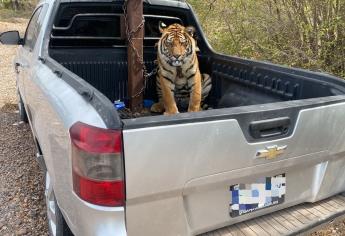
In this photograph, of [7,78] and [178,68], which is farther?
[7,78]

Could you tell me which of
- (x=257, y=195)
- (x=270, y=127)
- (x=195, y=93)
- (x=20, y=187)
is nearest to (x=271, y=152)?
(x=270, y=127)

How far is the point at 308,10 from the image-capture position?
6125 millimetres

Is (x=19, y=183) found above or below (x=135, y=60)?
below

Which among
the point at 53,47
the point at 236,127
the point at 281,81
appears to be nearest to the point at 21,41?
the point at 53,47

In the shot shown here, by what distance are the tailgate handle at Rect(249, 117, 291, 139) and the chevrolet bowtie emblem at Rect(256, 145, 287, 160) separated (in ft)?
0.23

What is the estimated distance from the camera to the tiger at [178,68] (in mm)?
3955

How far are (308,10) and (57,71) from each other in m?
4.75

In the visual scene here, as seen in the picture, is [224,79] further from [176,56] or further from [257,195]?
[257,195]

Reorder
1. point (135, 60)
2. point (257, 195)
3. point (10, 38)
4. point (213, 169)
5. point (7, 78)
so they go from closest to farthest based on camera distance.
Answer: point (213, 169) → point (257, 195) → point (135, 60) → point (10, 38) → point (7, 78)

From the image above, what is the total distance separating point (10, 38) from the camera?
449 cm

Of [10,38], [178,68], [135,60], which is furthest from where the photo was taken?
[10,38]

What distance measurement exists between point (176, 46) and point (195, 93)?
51 cm

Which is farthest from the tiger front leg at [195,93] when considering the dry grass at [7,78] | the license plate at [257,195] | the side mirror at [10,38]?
the dry grass at [7,78]

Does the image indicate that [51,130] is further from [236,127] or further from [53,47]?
[53,47]
